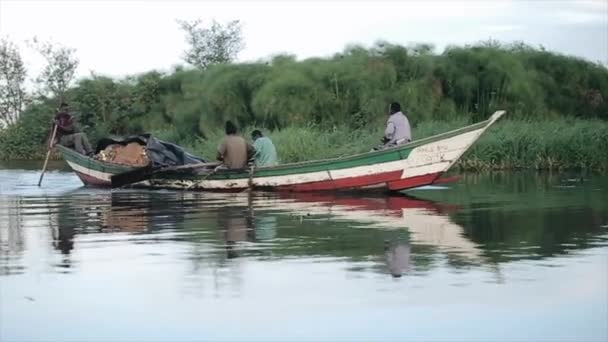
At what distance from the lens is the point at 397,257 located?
11906 mm

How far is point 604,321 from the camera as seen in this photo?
8406mm

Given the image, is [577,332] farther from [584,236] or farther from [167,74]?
[167,74]

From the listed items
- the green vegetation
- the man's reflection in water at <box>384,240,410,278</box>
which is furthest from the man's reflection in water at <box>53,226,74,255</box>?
the green vegetation

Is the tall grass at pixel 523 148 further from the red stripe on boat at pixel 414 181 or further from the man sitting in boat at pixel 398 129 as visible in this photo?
the red stripe on boat at pixel 414 181

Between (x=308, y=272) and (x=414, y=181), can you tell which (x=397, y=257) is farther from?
(x=414, y=181)

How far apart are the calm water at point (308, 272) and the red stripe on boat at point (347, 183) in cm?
229

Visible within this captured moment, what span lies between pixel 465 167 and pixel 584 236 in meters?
18.2

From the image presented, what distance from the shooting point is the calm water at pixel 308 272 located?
836 centimetres

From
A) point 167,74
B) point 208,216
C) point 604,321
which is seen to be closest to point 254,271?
point 604,321

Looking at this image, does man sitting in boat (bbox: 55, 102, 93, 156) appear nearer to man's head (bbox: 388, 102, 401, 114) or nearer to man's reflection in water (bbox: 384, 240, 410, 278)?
man's head (bbox: 388, 102, 401, 114)

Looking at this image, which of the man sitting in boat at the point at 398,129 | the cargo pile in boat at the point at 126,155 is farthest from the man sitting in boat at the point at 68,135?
the man sitting in boat at the point at 398,129

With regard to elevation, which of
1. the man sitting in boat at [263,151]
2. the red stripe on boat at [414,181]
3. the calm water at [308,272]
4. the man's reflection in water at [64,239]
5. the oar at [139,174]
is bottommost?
the calm water at [308,272]

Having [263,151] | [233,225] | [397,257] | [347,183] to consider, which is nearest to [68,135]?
[263,151]

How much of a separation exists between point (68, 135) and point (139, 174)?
395 cm
